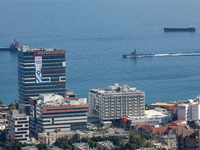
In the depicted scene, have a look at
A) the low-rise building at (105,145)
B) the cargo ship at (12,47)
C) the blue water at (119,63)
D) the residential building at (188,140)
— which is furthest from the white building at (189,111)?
the cargo ship at (12,47)

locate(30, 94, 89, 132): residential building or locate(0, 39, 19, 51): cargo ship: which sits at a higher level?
locate(0, 39, 19, 51): cargo ship

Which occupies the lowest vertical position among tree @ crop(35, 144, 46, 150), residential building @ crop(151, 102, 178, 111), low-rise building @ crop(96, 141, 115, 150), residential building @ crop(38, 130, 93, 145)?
tree @ crop(35, 144, 46, 150)

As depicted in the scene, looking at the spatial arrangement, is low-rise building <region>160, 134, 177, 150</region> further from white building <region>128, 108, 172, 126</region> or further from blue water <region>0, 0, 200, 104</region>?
blue water <region>0, 0, 200, 104</region>

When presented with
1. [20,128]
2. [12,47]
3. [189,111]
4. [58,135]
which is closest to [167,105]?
[189,111]

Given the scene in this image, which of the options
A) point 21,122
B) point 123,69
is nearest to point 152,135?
point 21,122

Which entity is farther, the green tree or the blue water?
the blue water

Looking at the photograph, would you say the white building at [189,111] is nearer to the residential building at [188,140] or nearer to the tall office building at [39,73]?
the tall office building at [39,73]

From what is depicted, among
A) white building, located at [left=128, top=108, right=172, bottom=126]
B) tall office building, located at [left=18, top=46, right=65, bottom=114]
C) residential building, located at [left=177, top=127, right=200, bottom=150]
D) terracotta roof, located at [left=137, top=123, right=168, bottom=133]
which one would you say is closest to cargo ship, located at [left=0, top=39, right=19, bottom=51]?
tall office building, located at [left=18, top=46, right=65, bottom=114]
